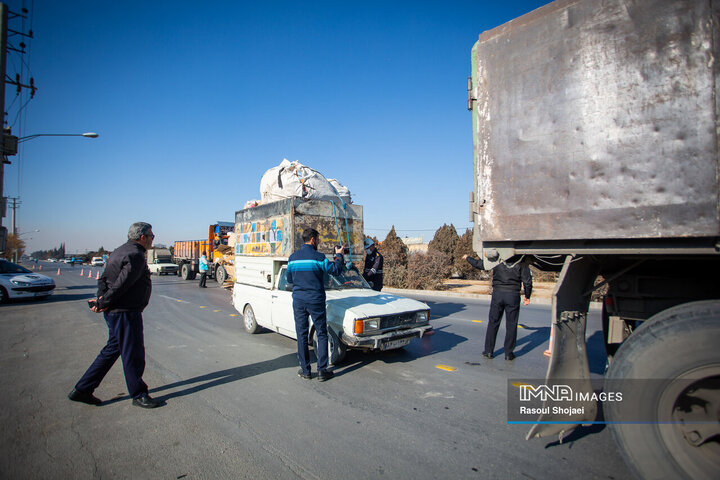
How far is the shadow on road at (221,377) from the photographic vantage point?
4324 millimetres

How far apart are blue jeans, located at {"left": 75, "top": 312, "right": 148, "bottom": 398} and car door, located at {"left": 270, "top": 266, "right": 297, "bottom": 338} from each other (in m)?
2.28

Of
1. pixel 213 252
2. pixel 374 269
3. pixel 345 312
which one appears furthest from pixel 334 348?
pixel 213 252

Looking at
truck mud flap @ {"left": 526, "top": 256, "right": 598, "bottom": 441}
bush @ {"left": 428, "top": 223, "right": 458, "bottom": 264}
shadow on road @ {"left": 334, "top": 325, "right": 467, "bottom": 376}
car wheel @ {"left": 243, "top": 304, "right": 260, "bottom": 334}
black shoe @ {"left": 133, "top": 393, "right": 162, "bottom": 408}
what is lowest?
shadow on road @ {"left": 334, "top": 325, "right": 467, "bottom": 376}

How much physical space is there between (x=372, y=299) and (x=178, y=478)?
3.58m

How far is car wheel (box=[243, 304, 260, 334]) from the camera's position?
7328 mm

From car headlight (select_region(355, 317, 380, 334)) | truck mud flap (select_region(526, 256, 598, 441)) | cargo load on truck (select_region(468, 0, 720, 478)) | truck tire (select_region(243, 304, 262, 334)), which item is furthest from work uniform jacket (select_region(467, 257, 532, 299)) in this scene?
truck tire (select_region(243, 304, 262, 334))

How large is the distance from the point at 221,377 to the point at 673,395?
469 cm

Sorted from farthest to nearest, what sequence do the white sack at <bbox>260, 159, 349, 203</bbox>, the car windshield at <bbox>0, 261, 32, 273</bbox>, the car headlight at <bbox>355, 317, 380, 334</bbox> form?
the car windshield at <bbox>0, 261, 32, 273</bbox>, the white sack at <bbox>260, 159, 349, 203</bbox>, the car headlight at <bbox>355, 317, 380, 334</bbox>

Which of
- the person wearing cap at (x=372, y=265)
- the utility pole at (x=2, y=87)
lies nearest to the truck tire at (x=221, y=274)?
the utility pole at (x=2, y=87)

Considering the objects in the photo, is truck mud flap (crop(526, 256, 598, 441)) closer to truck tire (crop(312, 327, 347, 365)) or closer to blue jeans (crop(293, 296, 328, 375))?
blue jeans (crop(293, 296, 328, 375))

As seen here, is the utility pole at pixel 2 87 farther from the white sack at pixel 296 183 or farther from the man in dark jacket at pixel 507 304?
the man in dark jacket at pixel 507 304

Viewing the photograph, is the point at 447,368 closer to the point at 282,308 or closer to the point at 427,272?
the point at 282,308

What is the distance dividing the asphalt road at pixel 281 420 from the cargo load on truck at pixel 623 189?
658 millimetres

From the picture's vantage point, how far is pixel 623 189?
2184 millimetres
